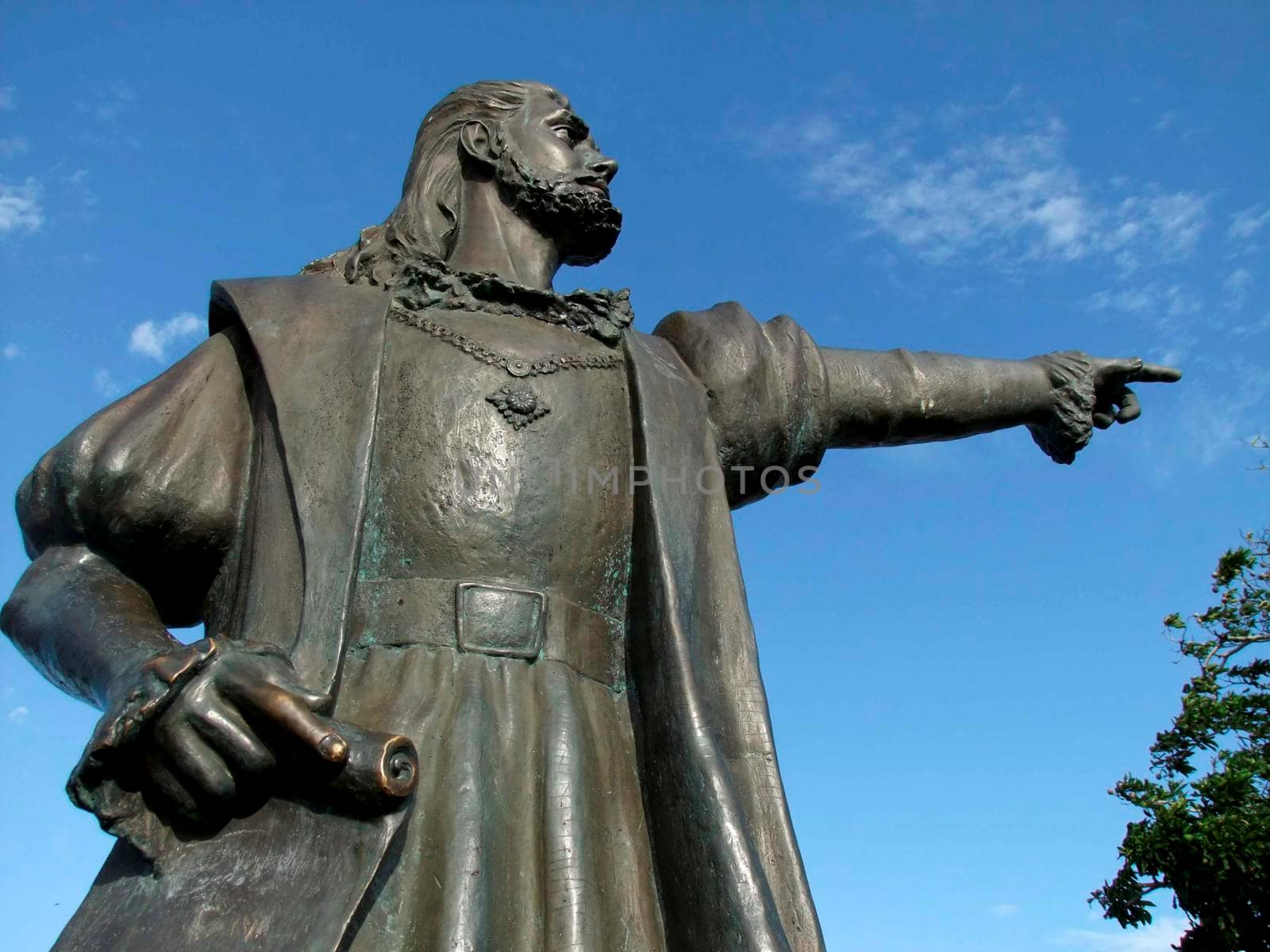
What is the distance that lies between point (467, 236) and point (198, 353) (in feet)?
3.58

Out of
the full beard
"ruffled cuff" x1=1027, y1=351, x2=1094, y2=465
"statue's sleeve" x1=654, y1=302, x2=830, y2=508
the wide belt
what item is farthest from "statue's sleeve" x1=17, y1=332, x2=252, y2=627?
"ruffled cuff" x1=1027, y1=351, x2=1094, y2=465

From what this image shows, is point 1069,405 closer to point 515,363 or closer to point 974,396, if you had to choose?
point 974,396

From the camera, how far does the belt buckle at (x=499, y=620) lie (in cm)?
330

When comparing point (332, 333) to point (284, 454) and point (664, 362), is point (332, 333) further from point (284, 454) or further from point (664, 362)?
point (664, 362)

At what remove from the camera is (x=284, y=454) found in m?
3.39

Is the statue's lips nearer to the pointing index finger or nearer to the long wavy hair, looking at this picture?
the long wavy hair

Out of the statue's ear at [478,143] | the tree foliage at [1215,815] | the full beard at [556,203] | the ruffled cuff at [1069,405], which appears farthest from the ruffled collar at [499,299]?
the tree foliage at [1215,815]

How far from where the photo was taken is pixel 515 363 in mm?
3766

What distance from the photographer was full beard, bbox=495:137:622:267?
4.45m

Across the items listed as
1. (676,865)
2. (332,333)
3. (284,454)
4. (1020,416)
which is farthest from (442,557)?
(1020,416)

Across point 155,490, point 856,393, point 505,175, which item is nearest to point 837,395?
point 856,393

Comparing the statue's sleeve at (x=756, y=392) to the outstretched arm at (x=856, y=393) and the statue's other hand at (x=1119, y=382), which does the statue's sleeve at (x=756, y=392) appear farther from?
the statue's other hand at (x=1119, y=382)

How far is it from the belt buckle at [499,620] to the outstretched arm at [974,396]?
1.53m

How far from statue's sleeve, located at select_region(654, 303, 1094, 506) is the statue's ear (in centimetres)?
89
